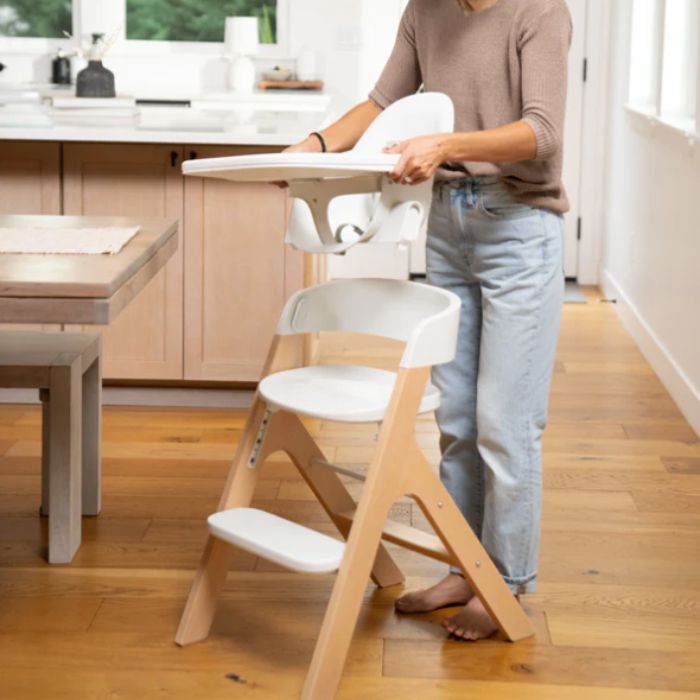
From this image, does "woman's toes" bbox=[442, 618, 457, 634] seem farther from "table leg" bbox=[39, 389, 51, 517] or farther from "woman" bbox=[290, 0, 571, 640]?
"table leg" bbox=[39, 389, 51, 517]

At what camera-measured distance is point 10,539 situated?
10.2 feet

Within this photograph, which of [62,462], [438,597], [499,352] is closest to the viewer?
[499,352]

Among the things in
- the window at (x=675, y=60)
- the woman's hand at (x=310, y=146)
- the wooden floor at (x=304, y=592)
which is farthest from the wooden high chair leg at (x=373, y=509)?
the window at (x=675, y=60)

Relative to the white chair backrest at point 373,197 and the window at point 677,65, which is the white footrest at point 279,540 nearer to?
the white chair backrest at point 373,197

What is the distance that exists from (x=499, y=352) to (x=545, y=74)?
1.66ft

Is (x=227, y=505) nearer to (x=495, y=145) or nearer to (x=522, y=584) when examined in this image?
(x=522, y=584)

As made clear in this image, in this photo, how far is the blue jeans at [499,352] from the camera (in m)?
2.42

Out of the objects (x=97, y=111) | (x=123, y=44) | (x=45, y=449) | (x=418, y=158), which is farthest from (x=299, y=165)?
(x=123, y=44)

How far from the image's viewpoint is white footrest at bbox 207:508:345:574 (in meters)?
2.18

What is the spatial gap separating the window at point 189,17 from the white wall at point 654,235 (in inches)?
72.8

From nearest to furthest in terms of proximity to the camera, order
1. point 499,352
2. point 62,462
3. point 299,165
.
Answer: point 299,165, point 499,352, point 62,462

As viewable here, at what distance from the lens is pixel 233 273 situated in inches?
166

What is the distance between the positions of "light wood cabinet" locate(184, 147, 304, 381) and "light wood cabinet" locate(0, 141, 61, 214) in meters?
0.41

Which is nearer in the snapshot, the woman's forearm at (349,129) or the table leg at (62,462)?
the woman's forearm at (349,129)
